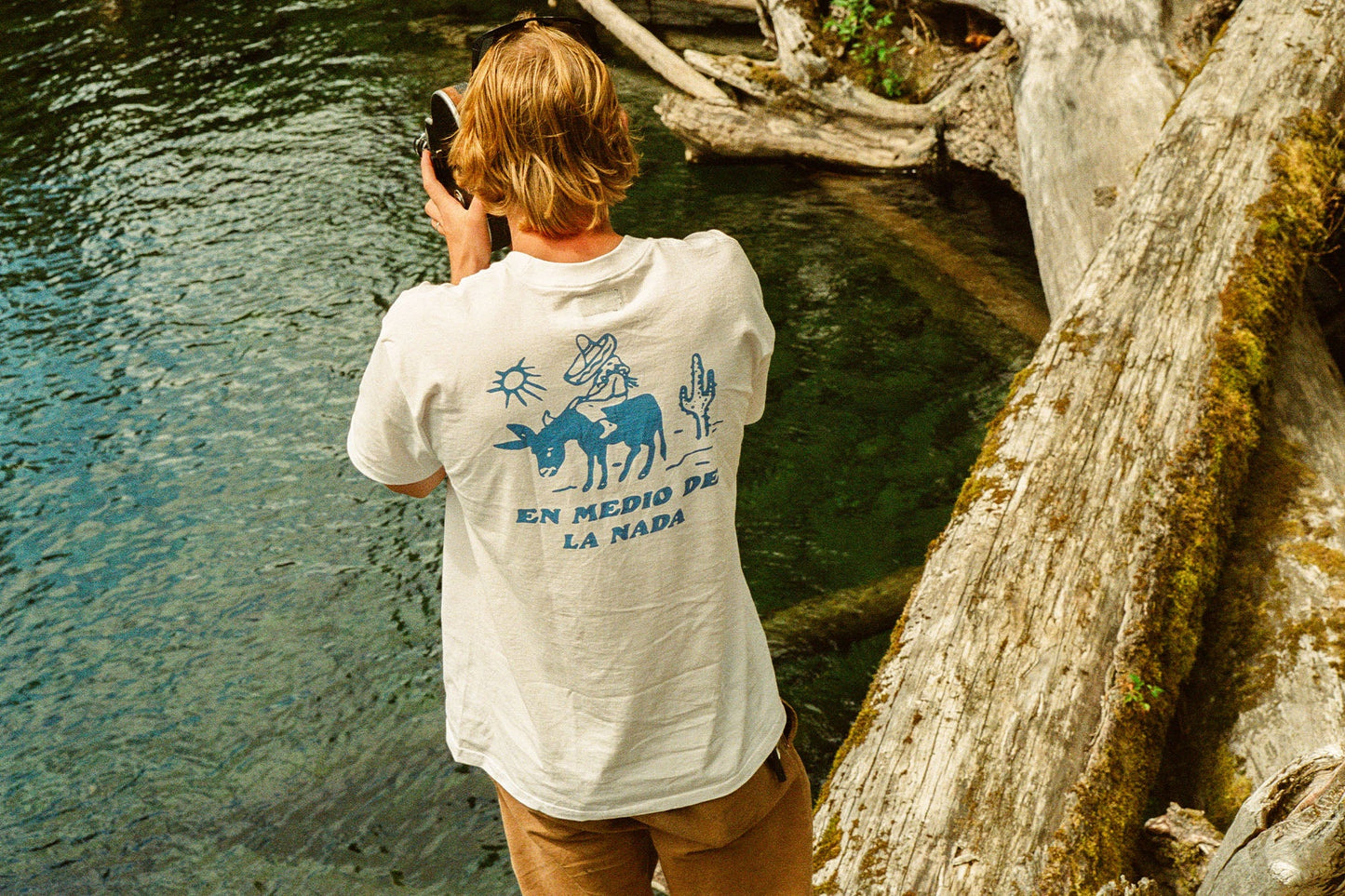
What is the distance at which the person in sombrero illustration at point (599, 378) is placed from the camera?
1639mm

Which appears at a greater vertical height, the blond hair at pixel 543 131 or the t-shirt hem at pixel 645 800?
the blond hair at pixel 543 131

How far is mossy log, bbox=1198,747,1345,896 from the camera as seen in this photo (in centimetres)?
193

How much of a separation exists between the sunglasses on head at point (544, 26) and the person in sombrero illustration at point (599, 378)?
1.50 ft

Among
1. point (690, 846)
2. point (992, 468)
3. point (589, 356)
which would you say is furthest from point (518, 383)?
point (992, 468)

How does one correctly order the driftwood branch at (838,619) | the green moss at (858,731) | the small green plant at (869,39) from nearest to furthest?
the green moss at (858,731) → the driftwood branch at (838,619) → the small green plant at (869,39)

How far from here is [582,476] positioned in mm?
1694

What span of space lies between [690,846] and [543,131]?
3.95 feet

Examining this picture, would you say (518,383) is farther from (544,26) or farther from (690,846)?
(690,846)

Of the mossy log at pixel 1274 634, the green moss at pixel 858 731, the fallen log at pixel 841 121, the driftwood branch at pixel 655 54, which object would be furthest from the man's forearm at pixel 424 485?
the driftwood branch at pixel 655 54

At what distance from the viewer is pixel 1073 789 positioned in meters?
2.91

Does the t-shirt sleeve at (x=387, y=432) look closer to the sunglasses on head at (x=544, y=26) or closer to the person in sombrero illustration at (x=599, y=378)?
the person in sombrero illustration at (x=599, y=378)

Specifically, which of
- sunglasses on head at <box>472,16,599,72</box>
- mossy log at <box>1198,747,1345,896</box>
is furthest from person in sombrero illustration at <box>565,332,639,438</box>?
mossy log at <box>1198,747,1345,896</box>

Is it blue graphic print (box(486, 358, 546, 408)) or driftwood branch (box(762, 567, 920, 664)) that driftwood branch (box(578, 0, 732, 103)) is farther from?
blue graphic print (box(486, 358, 546, 408))

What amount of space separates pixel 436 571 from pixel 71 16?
11.0m
